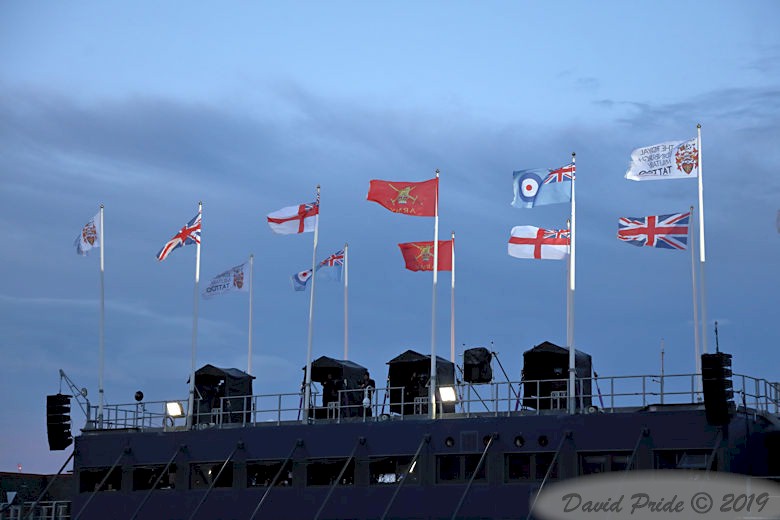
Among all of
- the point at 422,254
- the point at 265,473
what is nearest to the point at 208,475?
the point at 265,473

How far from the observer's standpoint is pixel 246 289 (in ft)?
198

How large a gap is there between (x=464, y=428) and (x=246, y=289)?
14.4 metres

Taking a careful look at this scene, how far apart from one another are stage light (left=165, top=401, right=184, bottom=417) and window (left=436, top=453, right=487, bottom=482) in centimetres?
1357

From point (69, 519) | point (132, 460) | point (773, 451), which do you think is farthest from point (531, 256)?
point (69, 519)

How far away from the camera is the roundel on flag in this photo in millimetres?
51094

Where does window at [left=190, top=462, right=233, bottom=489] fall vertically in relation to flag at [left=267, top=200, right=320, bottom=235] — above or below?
below

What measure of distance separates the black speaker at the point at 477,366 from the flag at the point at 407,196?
20.0 feet

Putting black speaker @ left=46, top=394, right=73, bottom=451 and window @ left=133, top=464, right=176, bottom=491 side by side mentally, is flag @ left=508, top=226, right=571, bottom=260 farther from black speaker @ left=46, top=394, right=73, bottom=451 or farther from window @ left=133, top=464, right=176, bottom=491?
black speaker @ left=46, top=394, right=73, bottom=451

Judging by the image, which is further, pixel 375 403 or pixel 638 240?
pixel 375 403

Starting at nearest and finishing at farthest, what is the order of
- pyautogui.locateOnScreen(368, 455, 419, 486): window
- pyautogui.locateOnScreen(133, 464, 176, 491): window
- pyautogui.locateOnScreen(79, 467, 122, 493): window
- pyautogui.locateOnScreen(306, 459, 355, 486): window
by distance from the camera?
pyautogui.locateOnScreen(368, 455, 419, 486): window < pyautogui.locateOnScreen(306, 459, 355, 486): window < pyautogui.locateOnScreen(133, 464, 176, 491): window < pyautogui.locateOnScreen(79, 467, 122, 493): window

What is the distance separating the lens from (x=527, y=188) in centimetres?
5109

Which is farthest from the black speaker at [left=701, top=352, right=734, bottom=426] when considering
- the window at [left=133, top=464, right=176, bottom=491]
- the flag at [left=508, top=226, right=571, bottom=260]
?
the window at [left=133, top=464, right=176, bottom=491]

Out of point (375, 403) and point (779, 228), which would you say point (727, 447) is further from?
point (375, 403)

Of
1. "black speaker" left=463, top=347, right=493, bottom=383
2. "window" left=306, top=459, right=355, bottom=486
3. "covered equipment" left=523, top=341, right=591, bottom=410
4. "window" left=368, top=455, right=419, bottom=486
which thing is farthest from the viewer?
"black speaker" left=463, top=347, right=493, bottom=383
